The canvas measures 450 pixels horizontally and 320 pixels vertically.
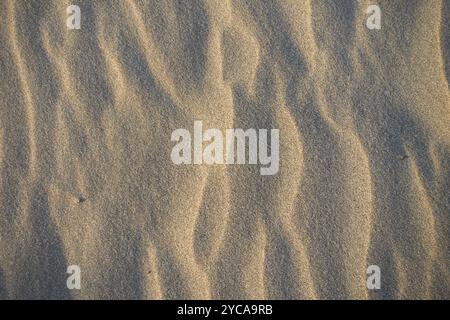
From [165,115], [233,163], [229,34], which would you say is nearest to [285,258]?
[233,163]

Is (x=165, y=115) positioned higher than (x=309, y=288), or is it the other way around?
(x=165, y=115)

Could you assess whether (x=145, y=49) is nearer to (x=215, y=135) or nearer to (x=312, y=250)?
(x=215, y=135)

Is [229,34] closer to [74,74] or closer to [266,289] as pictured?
[74,74]

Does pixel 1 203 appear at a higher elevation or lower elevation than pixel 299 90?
lower

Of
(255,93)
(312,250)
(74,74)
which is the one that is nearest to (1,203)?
(74,74)
